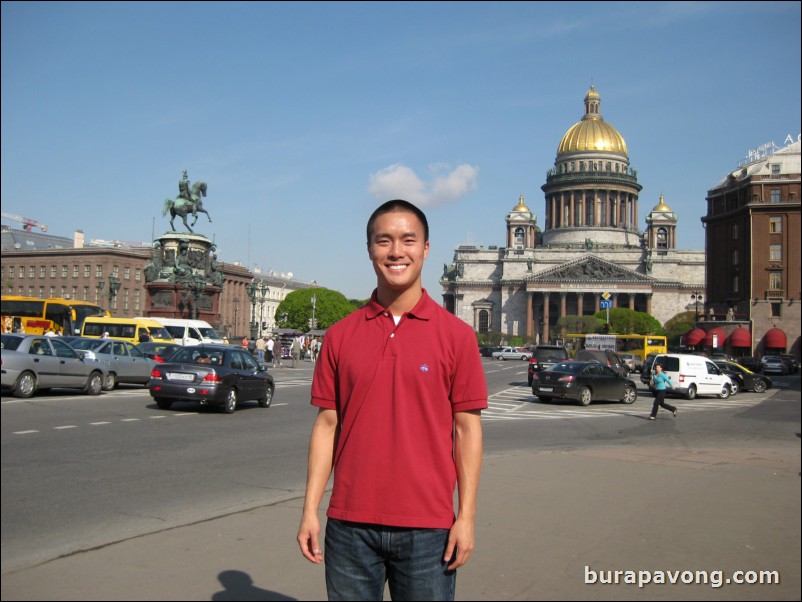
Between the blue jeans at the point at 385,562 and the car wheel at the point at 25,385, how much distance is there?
1476 cm

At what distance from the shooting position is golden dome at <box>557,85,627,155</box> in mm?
131750

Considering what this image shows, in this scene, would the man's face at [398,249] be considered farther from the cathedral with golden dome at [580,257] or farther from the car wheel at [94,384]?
the cathedral with golden dome at [580,257]

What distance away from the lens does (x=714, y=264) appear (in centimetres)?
5781

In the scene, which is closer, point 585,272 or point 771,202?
point 771,202

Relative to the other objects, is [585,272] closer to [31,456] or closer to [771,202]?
[771,202]

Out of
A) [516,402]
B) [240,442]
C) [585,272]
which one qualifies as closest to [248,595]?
[240,442]

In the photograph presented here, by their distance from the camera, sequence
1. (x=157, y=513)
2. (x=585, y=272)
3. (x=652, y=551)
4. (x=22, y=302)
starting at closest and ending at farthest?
1. (x=652, y=551)
2. (x=157, y=513)
3. (x=22, y=302)
4. (x=585, y=272)

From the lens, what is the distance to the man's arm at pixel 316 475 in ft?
11.0

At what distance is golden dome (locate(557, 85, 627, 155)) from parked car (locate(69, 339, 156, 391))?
116 meters

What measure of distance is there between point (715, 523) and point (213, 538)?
4026 mm

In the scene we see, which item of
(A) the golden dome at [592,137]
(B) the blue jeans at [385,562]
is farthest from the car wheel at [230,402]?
(A) the golden dome at [592,137]

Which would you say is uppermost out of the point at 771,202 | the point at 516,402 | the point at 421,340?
the point at 771,202

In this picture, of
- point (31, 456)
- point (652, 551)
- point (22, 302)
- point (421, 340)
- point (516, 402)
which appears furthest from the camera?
point (22, 302)

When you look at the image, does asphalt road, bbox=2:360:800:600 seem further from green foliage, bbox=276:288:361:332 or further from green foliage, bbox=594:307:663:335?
green foliage, bbox=276:288:361:332
